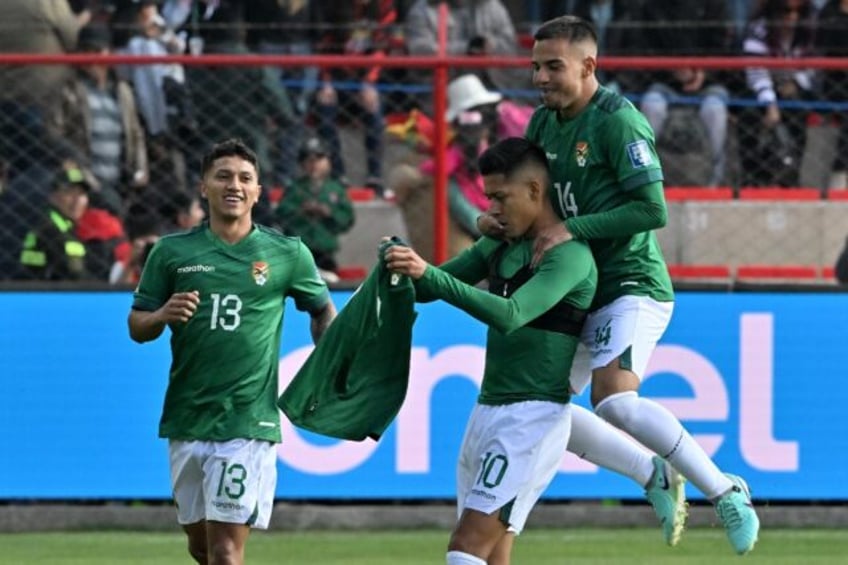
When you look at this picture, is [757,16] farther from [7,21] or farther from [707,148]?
[7,21]

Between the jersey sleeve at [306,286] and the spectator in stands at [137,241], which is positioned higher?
the jersey sleeve at [306,286]

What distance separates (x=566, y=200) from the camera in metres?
7.66

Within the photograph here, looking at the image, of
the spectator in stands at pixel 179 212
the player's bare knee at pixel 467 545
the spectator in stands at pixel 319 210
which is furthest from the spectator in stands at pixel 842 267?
the player's bare knee at pixel 467 545

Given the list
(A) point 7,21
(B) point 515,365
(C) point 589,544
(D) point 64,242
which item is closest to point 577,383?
(B) point 515,365

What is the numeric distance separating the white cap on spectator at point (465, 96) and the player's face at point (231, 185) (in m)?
4.49

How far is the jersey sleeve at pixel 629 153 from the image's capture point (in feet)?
24.7

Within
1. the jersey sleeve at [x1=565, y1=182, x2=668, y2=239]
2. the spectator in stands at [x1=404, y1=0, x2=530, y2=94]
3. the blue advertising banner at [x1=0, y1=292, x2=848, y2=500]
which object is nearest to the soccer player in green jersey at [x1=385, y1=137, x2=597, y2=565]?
the jersey sleeve at [x1=565, y1=182, x2=668, y2=239]

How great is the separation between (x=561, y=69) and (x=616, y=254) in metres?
0.82

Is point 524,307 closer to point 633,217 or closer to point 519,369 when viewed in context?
point 519,369

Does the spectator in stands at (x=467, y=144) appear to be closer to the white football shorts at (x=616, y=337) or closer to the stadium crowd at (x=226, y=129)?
the stadium crowd at (x=226, y=129)

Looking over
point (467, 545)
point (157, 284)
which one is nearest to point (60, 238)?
point (157, 284)

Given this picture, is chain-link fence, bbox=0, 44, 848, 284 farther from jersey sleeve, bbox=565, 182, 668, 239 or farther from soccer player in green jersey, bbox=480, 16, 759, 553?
jersey sleeve, bbox=565, 182, 668, 239

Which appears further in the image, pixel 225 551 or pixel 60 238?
pixel 60 238

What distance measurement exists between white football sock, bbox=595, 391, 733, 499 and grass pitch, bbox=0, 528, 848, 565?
229 cm
